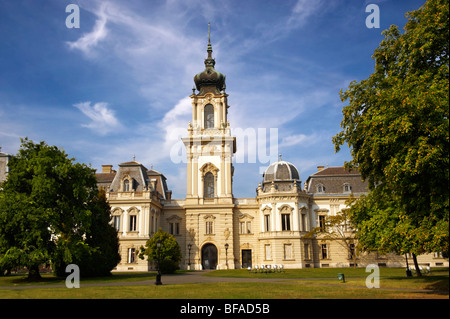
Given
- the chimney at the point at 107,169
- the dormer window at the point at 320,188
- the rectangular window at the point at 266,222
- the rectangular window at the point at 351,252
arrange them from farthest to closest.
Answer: the chimney at the point at 107,169 < the dormer window at the point at 320,188 < the rectangular window at the point at 351,252 < the rectangular window at the point at 266,222

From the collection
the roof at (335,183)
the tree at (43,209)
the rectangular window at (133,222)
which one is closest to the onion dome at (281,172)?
the roof at (335,183)

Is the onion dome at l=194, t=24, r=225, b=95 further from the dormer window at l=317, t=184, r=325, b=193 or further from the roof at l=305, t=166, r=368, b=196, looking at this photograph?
the dormer window at l=317, t=184, r=325, b=193

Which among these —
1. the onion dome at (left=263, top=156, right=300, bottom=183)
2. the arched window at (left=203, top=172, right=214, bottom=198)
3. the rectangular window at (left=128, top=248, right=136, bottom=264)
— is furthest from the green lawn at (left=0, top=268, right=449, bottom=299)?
the onion dome at (left=263, top=156, right=300, bottom=183)

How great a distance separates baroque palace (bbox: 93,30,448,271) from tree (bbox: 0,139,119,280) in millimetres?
14733

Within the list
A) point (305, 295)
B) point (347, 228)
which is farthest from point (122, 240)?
point (305, 295)

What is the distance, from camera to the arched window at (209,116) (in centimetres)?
5712

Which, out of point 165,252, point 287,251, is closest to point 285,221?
point 287,251

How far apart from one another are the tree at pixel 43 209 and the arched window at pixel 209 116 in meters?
25.0

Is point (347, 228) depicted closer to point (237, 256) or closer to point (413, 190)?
point (237, 256)

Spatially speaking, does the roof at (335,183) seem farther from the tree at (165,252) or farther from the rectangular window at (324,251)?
the tree at (165,252)

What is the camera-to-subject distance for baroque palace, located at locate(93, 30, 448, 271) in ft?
164

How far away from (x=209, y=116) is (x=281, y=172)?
45.8ft

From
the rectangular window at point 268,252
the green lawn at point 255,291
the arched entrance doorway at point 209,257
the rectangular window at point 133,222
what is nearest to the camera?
the green lawn at point 255,291
